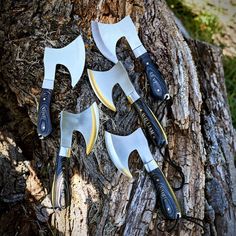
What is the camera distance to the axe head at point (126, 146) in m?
1.86

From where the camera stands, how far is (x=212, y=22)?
294 centimetres

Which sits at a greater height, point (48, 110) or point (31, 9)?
point (31, 9)

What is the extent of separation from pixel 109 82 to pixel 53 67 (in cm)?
21

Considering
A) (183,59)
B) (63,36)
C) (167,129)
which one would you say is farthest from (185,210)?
(63,36)

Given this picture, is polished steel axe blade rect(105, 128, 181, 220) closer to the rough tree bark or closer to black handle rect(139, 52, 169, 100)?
the rough tree bark

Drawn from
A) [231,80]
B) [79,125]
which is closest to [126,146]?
[79,125]

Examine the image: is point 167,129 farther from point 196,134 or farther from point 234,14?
point 234,14

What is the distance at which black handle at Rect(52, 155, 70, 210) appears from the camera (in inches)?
72.6

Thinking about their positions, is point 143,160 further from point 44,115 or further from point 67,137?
point 44,115

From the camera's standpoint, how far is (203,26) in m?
2.98

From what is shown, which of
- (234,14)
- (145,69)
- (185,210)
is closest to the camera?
(185,210)

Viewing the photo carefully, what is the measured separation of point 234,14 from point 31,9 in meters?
1.28

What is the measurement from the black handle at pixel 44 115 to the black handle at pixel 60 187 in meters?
0.12

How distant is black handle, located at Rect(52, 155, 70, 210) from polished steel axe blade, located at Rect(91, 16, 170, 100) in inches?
16.9
